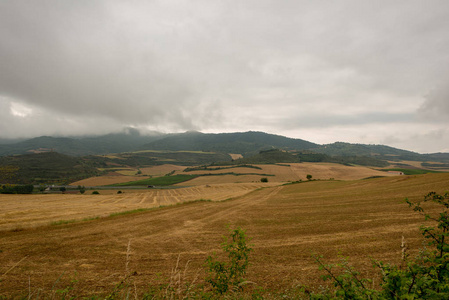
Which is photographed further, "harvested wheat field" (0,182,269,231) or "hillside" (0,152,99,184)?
"hillside" (0,152,99,184)

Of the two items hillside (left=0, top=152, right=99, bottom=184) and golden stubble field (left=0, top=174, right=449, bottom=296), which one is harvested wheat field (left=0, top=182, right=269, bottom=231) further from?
hillside (left=0, top=152, right=99, bottom=184)

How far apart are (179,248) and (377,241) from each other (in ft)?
43.2

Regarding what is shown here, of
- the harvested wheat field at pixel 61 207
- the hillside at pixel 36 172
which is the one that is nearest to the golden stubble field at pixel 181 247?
the harvested wheat field at pixel 61 207

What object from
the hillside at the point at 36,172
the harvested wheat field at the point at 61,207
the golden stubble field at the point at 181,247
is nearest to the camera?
the golden stubble field at the point at 181,247

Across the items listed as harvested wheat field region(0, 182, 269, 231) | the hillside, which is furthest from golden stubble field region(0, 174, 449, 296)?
the hillside

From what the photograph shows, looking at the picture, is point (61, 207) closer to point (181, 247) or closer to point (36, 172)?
point (181, 247)

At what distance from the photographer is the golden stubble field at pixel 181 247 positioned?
1045cm

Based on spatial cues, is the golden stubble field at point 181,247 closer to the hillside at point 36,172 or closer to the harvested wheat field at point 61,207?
the harvested wheat field at point 61,207

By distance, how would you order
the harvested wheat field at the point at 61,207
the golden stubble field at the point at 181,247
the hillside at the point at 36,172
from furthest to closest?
the hillside at the point at 36,172 → the harvested wheat field at the point at 61,207 → the golden stubble field at the point at 181,247

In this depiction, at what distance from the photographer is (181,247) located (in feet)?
52.8

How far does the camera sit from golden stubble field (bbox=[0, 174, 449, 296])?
34.3 ft

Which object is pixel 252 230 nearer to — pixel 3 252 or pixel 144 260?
pixel 144 260

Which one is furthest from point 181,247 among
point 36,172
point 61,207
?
point 36,172

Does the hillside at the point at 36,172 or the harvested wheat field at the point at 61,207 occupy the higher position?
the harvested wheat field at the point at 61,207
